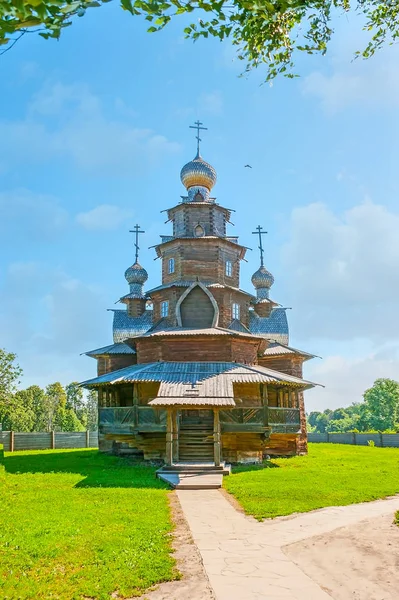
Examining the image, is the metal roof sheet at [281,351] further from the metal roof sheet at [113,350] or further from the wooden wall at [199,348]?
the metal roof sheet at [113,350]

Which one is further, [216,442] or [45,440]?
[45,440]

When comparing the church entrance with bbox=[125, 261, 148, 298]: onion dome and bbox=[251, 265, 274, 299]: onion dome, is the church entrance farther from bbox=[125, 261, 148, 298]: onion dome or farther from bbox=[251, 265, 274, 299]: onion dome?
bbox=[251, 265, 274, 299]: onion dome

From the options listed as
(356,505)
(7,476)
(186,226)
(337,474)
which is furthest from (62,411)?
(356,505)

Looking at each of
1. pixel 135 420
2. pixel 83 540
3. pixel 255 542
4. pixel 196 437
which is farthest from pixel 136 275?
pixel 255 542

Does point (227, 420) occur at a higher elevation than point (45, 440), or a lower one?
higher

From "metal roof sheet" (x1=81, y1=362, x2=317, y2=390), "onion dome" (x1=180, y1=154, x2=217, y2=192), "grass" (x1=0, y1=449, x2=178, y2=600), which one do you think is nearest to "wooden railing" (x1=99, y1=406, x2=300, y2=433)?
"metal roof sheet" (x1=81, y1=362, x2=317, y2=390)

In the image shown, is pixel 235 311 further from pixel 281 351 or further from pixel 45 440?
pixel 45 440

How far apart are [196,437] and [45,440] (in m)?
16.4

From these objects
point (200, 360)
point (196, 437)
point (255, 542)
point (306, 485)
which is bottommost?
point (306, 485)

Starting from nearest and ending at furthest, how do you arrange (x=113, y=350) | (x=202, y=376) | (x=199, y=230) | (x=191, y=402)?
(x=191, y=402) < (x=202, y=376) < (x=199, y=230) < (x=113, y=350)

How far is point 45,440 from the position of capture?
103 feet

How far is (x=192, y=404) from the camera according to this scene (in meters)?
15.6

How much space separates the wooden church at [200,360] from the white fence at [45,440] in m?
7.27

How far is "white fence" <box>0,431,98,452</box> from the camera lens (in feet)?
97.7
